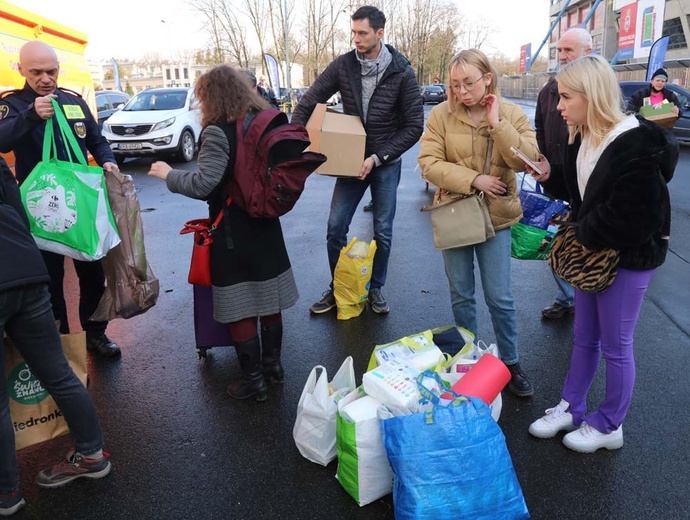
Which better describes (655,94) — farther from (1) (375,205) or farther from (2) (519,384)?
(2) (519,384)

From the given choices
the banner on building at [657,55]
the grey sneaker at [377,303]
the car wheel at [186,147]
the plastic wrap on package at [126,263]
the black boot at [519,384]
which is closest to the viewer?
the black boot at [519,384]

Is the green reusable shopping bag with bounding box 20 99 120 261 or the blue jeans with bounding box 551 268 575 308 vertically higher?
the green reusable shopping bag with bounding box 20 99 120 261

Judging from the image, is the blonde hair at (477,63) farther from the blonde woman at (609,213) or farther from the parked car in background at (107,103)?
the parked car in background at (107,103)

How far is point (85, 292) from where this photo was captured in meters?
3.67

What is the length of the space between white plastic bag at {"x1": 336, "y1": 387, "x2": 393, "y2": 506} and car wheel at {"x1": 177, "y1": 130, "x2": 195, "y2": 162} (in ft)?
40.0

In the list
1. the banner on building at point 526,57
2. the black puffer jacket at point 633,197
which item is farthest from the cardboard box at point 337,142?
the banner on building at point 526,57

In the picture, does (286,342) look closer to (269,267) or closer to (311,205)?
(269,267)

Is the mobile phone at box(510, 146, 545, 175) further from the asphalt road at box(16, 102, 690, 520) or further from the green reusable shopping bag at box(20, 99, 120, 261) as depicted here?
the green reusable shopping bag at box(20, 99, 120, 261)

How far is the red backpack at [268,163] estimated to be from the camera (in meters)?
2.66

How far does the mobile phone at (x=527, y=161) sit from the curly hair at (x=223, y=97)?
1.34m

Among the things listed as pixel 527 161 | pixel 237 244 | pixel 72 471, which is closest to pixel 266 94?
pixel 237 244

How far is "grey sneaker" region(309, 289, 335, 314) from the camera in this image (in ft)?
14.5

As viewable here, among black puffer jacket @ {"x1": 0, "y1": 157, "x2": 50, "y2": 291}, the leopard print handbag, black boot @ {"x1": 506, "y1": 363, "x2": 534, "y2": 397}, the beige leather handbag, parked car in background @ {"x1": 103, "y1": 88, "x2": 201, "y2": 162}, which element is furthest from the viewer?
parked car in background @ {"x1": 103, "y1": 88, "x2": 201, "y2": 162}

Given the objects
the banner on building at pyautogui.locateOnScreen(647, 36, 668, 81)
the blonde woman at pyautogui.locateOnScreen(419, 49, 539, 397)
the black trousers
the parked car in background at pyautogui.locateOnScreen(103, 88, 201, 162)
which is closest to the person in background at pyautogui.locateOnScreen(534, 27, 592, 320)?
the blonde woman at pyautogui.locateOnScreen(419, 49, 539, 397)
